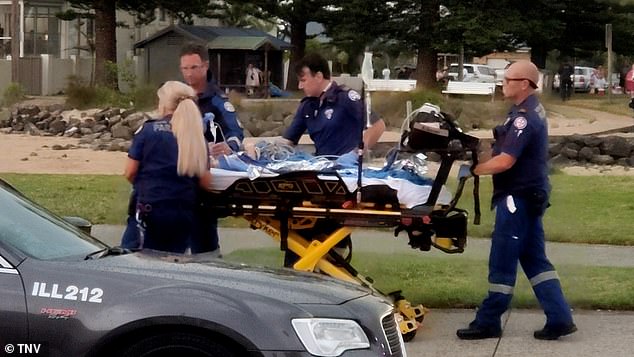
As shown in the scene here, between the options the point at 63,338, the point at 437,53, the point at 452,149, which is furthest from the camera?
the point at 437,53

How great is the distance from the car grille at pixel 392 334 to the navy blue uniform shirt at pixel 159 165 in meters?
2.34

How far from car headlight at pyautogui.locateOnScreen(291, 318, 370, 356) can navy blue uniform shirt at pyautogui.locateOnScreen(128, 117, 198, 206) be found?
2665 millimetres

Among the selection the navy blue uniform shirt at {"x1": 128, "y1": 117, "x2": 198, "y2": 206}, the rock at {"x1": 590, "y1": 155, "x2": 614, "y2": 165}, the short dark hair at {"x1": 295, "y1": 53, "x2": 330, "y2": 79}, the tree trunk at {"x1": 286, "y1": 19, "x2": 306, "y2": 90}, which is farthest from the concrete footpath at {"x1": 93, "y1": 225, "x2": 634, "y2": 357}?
the tree trunk at {"x1": 286, "y1": 19, "x2": 306, "y2": 90}

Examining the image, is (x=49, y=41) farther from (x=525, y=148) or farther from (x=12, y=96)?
(x=525, y=148)

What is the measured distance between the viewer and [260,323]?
5062mm

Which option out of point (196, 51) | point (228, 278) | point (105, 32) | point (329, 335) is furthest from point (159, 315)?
point (105, 32)

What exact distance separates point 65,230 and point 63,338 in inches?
47.1

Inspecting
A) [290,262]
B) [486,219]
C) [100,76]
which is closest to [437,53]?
[100,76]

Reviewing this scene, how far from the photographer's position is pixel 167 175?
7684 mm

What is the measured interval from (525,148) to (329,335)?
121 inches

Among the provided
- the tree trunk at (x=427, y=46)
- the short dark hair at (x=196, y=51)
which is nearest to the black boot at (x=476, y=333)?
the short dark hair at (x=196, y=51)

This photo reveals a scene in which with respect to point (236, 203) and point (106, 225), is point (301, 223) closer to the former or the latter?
point (236, 203)

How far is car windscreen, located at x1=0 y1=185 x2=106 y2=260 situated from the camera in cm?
550

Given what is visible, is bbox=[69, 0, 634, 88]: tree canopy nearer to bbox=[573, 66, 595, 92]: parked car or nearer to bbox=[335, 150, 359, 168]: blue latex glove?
bbox=[573, 66, 595, 92]: parked car
